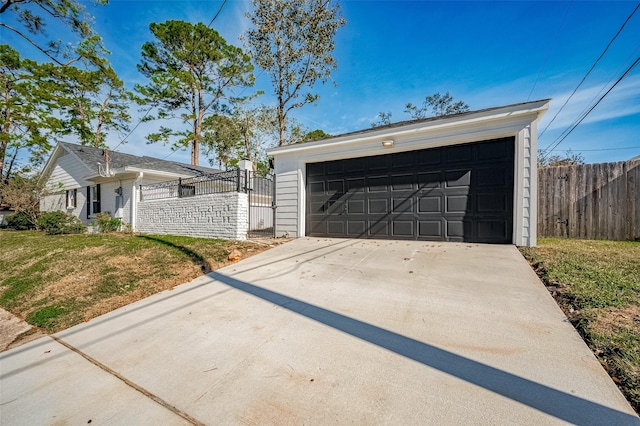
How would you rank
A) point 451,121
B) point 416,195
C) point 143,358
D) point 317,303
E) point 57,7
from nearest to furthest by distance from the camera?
point 143,358 → point 317,303 → point 451,121 → point 416,195 → point 57,7

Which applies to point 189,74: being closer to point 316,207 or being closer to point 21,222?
point 21,222

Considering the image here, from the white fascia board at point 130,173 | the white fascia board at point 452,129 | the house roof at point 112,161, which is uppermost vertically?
the house roof at point 112,161

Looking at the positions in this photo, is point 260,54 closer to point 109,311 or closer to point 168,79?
point 168,79

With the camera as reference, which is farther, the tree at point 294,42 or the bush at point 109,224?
the tree at point 294,42

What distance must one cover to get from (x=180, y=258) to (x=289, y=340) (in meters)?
4.06

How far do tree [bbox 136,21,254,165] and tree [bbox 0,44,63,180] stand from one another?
5670 mm

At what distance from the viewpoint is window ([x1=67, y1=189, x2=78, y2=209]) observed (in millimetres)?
14410

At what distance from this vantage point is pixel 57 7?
10.1 meters

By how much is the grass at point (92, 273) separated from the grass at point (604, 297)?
4860 mm

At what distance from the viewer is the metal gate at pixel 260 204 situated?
8.14m

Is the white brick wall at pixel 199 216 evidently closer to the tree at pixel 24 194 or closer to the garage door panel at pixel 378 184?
the garage door panel at pixel 378 184

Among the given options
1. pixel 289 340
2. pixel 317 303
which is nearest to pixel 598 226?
pixel 317 303

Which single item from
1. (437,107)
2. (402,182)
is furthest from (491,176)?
(437,107)

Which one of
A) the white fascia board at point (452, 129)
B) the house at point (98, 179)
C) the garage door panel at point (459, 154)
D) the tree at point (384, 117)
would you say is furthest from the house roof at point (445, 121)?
the tree at point (384, 117)
